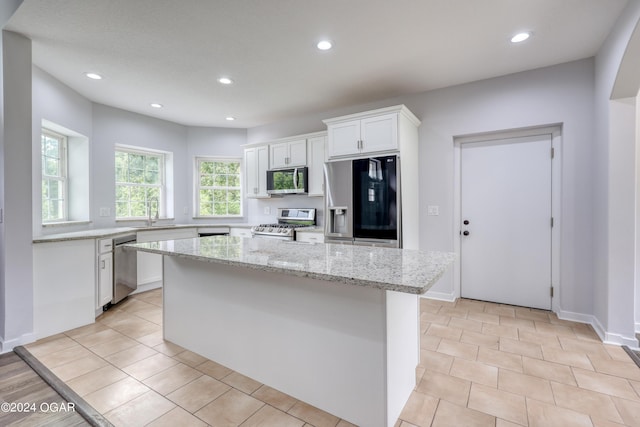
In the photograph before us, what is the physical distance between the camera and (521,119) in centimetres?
318

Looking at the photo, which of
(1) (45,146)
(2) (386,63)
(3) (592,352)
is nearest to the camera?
(3) (592,352)

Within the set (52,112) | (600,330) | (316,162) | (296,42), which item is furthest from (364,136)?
(52,112)

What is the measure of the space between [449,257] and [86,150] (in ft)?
14.5

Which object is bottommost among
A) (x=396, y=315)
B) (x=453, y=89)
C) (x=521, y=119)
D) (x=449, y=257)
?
(x=396, y=315)

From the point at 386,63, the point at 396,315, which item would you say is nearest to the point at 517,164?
the point at 386,63

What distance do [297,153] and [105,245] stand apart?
8.56ft

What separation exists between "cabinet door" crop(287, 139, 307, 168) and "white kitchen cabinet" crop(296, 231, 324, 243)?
104cm

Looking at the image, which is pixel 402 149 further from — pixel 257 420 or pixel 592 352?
pixel 257 420

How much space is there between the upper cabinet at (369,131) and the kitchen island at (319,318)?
1566 millimetres

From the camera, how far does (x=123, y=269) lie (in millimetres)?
3564

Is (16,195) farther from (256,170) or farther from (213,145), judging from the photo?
(213,145)

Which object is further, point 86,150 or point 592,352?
point 86,150

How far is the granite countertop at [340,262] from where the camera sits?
1214mm

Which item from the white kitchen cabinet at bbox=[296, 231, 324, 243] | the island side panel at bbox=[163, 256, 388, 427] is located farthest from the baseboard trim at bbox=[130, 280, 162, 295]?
the white kitchen cabinet at bbox=[296, 231, 324, 243]
